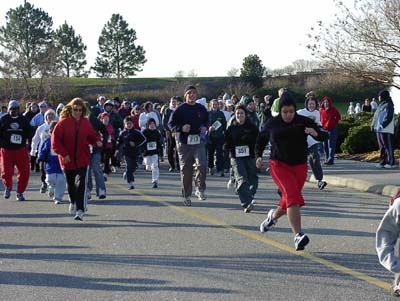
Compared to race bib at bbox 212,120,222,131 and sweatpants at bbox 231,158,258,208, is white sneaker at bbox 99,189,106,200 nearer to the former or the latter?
sweatpants at bbox 231,158,258,208

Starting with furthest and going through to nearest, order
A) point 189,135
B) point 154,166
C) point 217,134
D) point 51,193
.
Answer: point 217,134 < point 154,166 < point 51,193 < point 189,135

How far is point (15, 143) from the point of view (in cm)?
1528

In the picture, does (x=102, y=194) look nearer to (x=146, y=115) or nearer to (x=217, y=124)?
(x=217, y=124)

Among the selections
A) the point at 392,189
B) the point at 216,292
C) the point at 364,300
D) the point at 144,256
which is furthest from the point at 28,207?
the point at 364,300

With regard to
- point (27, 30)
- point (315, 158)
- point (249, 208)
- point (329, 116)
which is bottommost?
point (249, 208)

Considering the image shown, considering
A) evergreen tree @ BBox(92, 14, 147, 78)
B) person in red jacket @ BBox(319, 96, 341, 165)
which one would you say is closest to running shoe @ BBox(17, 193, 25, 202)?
person in red jacket @ BBox(319, 96, 341, 165)

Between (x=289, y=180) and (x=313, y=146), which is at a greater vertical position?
(x=313, y=146)

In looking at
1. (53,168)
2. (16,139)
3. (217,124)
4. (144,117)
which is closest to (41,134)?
(16,139)

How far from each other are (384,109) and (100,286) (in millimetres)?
13351

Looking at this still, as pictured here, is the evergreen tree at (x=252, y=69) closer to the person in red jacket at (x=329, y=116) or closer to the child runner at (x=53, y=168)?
the person in red jacket at (x=329, y=116)

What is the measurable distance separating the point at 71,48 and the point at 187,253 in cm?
8751

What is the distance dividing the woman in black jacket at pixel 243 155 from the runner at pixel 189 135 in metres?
0.60

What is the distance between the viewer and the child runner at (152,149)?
1750cm

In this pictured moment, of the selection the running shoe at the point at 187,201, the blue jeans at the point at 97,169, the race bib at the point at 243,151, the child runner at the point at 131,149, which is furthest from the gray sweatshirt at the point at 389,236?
the child runner at the point at 131,149
